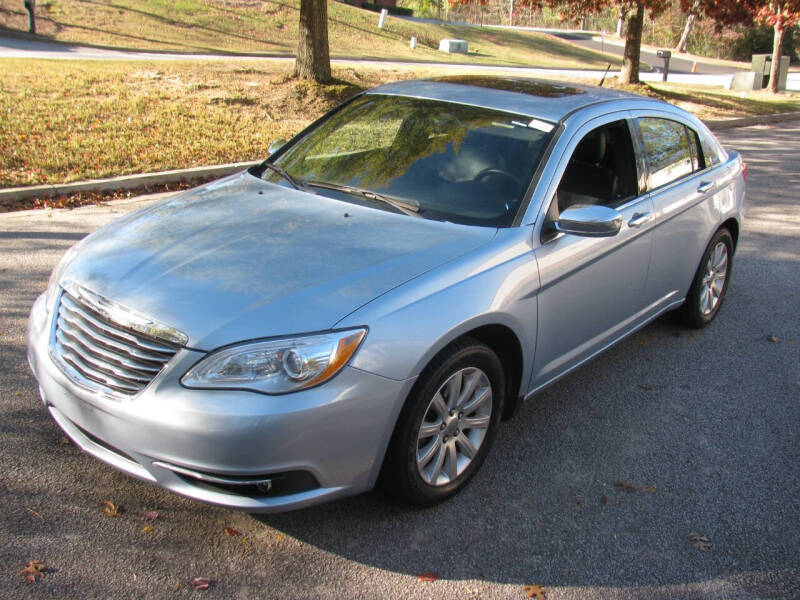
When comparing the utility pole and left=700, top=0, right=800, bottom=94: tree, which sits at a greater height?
left=700, top=0, right=800, bottom=94: tree

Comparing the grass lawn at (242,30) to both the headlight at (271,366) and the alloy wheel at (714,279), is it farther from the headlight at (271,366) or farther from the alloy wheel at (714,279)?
the headlight at (271,366)

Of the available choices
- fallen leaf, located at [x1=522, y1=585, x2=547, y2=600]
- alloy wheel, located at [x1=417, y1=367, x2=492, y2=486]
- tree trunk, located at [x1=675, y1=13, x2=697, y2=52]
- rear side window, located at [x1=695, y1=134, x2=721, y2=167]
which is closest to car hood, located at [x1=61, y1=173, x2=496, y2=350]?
alloy wheel, located at [x1=417, y1=367, x2=492, y2=486]

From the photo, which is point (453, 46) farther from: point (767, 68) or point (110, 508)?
point (110, 508)

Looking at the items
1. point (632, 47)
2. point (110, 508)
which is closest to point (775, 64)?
point (632, 47)

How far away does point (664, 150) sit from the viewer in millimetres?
4969

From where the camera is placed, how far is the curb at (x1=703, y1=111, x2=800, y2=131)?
55.1 feet

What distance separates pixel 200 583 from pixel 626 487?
6.64 ft

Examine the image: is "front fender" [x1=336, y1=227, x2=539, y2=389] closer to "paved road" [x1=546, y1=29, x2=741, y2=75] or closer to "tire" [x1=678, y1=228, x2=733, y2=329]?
"tire" [x1=678, y1=228, x2=733, y2=329]

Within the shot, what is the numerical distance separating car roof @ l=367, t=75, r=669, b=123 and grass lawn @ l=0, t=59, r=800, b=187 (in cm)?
536

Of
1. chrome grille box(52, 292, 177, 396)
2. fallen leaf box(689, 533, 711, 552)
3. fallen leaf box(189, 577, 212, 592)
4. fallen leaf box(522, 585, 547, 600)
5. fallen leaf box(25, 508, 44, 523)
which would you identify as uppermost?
chrome grille box(52, 292, 177, 396)

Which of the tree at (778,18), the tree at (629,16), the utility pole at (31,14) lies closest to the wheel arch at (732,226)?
the tree at (629,16)

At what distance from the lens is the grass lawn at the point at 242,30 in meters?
25.2

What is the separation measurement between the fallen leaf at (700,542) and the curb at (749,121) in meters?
14.4

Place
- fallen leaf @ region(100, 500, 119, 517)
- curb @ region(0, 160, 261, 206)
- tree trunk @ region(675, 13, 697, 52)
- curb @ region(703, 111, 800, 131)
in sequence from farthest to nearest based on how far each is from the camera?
tree trunk @ region(675, 13, 697, 52)
curb @ region(703, 111, 800, 131)
curb @ region(0, 160, 261, 206)
fallen leaf @ region(100, 500, 119, 517)
